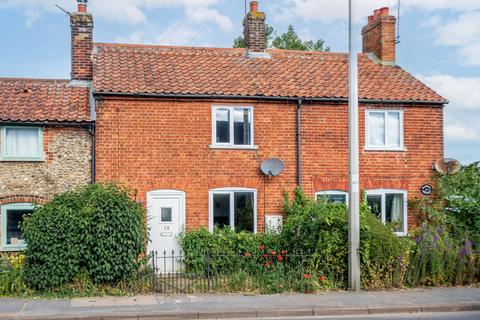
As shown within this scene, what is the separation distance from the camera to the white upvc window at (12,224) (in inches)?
698

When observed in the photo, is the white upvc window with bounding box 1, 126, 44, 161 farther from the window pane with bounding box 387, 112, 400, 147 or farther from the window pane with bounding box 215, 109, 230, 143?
the window pane with bounding box 387, 112, 400, 147

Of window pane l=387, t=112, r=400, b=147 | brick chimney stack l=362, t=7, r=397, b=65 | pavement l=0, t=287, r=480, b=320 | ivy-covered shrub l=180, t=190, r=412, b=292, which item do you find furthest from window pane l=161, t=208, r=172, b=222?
brick chimney stack l=362, t=7, r=397, b=65

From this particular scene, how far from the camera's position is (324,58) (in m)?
23.1

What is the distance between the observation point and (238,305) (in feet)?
44.5

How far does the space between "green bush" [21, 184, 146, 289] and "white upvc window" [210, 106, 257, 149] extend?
4.67m

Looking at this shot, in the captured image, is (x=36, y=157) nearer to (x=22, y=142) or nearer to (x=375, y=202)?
(x=22, y=142)

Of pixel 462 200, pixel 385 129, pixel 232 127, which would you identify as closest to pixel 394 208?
pixel 462 200

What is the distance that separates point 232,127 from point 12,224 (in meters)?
6.86

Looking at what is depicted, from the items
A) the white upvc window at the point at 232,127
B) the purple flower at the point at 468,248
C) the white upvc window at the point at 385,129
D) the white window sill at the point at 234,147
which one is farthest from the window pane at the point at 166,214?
the purple flower at the point at 468,248

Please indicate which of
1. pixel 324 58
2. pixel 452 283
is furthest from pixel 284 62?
pixel 452 283

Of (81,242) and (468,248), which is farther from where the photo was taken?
(468,248)

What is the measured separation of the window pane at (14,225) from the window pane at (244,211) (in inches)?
232

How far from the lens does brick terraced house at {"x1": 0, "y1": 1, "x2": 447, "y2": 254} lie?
18.5 m

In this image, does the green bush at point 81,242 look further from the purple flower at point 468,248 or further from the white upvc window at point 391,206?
the purple flower at point 468,248
